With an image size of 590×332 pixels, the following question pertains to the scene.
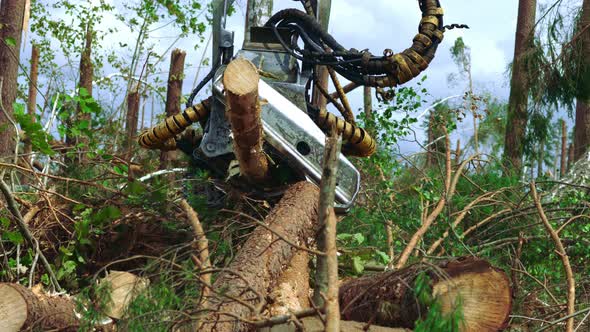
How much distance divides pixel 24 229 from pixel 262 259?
6.14 feet

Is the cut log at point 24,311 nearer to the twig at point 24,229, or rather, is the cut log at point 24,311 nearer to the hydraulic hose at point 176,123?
the twig at point 24,229

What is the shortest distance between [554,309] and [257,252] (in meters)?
2.24

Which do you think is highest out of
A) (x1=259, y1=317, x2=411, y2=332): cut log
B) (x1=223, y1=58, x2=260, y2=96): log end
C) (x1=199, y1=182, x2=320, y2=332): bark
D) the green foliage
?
(x1=223, y1=58, x2=260, y2=96): log end

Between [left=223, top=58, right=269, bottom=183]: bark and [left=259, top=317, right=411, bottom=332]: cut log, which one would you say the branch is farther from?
[left=223, top=58, right=269, bottom=183]: bark

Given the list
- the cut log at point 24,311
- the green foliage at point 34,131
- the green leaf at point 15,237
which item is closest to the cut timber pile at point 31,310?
the cut log at point 24,311

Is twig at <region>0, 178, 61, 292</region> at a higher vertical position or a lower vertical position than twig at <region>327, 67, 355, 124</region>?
lower

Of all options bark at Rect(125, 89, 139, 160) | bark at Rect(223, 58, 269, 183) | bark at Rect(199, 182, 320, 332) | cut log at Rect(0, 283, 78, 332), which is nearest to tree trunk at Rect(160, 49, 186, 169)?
bark at Rect(125, 89, 139, 160)

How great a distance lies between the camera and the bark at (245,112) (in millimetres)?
4328

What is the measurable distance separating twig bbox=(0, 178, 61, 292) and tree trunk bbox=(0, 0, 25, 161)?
16.2 feet

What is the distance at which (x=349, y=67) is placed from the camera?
5648 mm

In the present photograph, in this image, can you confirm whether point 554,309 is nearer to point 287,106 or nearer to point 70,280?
point 287,106

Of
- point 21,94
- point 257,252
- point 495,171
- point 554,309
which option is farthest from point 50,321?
point 21,94

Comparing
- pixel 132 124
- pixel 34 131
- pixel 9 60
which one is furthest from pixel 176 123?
pixel 9 60

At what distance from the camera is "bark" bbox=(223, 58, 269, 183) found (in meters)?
4.33
